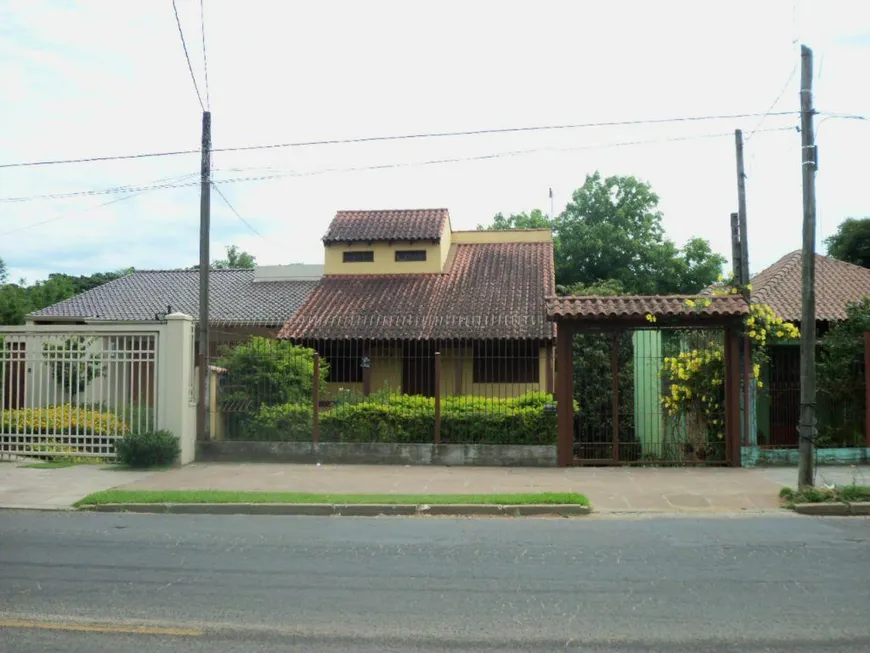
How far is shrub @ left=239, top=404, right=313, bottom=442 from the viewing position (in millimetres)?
14844

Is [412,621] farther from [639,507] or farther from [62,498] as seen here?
[62,498]

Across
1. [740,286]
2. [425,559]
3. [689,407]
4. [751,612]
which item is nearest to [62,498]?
[425,559]

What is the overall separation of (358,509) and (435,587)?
159 inches

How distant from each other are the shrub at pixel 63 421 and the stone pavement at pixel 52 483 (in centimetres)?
74

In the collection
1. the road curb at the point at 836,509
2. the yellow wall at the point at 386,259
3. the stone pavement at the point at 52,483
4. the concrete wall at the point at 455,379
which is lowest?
the road curb at the point at 836,509

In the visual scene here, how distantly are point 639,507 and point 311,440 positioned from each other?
661 cm

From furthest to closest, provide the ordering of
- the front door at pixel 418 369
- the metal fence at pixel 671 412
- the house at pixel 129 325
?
the front door at pixel 418 369, the house at pixel 129 325, the metal fence at pixel 671 412

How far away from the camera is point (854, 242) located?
32.3 metres

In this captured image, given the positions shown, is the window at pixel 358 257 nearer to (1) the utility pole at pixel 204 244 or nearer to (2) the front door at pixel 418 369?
(2) the front door at pixel 418 369

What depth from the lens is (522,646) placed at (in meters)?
4.95

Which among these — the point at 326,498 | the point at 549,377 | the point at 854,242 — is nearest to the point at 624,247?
the point at 854,242

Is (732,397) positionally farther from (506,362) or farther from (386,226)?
(386,226)

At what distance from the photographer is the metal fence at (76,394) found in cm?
1438

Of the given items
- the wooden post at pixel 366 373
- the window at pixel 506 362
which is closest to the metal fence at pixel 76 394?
the wooden post at pixel 366 373
